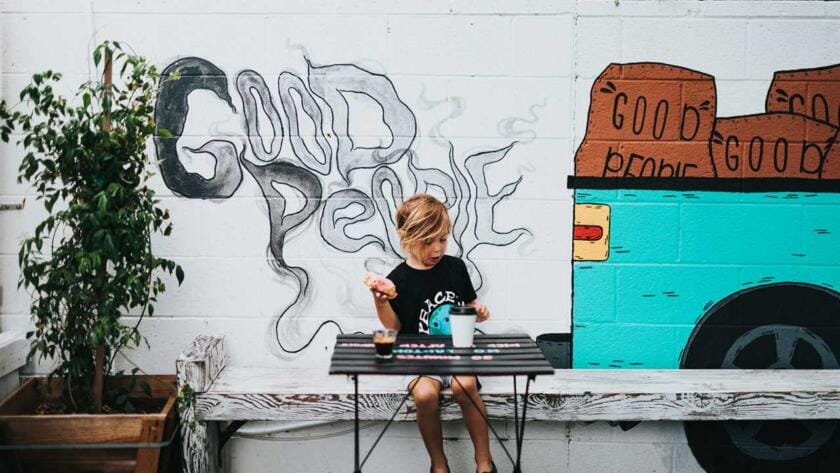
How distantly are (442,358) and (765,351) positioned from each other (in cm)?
168

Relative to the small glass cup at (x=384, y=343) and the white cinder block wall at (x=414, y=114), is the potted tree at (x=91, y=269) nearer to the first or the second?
the white cinder block wall at (x=414, y=114)

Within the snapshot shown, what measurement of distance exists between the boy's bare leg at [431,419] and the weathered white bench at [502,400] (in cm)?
11

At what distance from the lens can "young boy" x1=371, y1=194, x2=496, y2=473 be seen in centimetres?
277

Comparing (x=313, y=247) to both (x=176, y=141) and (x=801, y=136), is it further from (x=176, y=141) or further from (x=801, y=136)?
(x=801, y=136)

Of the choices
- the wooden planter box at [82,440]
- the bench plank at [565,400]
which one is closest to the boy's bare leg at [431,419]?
the bench plank at [565,400]

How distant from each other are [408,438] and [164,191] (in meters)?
1.42

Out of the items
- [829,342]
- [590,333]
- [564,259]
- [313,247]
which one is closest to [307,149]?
[313,247]

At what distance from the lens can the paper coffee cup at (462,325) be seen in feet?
8.04

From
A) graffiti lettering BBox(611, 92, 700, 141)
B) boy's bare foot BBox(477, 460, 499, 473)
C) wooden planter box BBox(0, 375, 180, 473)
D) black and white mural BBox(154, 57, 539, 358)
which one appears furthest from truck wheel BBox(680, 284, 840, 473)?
wooden planter box BBox(0, 375, 180, 473)

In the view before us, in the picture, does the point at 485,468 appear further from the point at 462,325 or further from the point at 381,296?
the point at 381,296

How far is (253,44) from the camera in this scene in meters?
3.21

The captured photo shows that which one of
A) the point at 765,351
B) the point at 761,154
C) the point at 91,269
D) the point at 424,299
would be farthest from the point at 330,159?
the point at 765,351

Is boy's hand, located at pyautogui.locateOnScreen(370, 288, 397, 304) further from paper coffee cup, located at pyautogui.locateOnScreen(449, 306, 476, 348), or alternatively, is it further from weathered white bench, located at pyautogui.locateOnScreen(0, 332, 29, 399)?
weathered white bench, located at pyautogui.locateOnScreen(0, 332, 29, 399)

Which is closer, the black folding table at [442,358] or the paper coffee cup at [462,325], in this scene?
the black folding table at [442,358]
